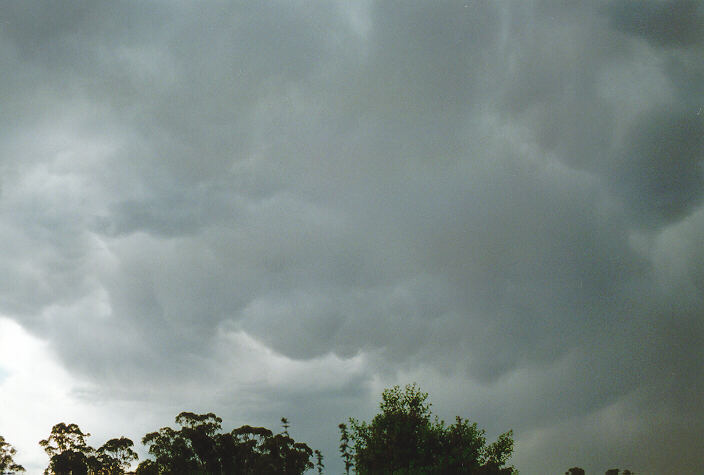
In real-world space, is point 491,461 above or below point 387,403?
below

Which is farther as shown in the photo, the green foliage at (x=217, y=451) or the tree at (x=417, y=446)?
the green foliage at (x=217, y=451)

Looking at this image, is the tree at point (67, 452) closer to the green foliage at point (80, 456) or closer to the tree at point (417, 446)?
the green foliage at point (80, 456)

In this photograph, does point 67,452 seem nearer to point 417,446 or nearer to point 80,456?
point 80,456

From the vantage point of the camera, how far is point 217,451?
4311 inches

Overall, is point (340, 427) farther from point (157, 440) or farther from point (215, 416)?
point (157, 440)

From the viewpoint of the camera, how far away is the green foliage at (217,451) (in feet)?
337

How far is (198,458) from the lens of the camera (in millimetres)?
107062

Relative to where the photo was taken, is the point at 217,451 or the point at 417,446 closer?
the point at 417,446

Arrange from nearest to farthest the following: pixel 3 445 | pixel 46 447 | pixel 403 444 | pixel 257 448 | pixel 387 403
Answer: pixel 403 444, pixel 387 403, pixel 3 445, pixel 46 447, pixel 257 448

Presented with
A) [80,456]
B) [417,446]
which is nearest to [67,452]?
[80,456]

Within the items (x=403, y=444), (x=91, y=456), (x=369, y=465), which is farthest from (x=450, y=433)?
(x=91, y=456)

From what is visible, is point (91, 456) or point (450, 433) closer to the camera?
point (450, 433)

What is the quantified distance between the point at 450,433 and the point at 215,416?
65.8 metres

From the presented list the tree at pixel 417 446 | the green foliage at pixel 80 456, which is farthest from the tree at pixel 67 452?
the tree at pixel 417 446
